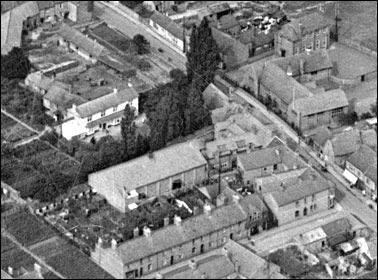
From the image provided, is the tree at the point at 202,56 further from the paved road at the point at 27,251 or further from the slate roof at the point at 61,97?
the paved road at the point at 27,251

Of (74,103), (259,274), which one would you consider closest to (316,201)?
(259,274)

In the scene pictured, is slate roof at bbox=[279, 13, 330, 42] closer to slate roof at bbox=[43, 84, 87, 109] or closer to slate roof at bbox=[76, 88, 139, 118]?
slate roof at bbox=[76, 88, 139, 118]

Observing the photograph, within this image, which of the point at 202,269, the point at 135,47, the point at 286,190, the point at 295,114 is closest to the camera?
the point at 202,269

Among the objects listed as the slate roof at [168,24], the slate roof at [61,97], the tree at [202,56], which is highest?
the tree at [202,56]

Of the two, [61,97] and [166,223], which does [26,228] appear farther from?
[61,97]

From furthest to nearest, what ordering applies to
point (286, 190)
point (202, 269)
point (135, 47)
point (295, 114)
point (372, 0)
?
point (372, 0) → point (135, 47) → point (295, 114) → point (286, 190) → point (202, 269)

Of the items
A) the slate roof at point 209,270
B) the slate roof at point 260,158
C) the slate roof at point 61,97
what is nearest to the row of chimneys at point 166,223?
the slate roof at point 209,270

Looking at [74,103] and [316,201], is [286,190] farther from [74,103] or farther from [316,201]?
[74,103]
